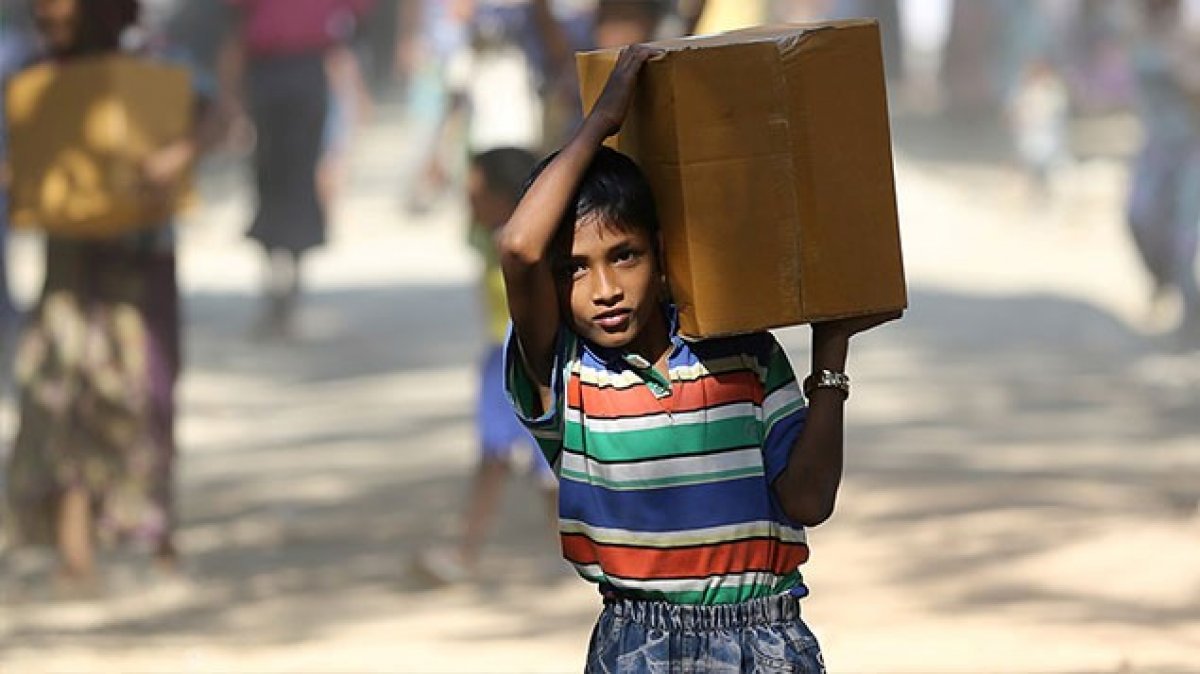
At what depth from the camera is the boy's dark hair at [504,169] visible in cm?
729

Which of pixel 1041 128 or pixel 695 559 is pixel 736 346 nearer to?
pixel 695 559

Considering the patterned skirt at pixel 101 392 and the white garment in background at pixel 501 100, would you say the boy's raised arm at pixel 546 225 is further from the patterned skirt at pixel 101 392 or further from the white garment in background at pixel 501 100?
the white garment in background at pixel 501 100

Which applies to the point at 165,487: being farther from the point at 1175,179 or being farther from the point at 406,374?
the point at 1175,179

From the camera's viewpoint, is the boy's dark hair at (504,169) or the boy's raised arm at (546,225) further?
the boy's dark hair at (504,169)

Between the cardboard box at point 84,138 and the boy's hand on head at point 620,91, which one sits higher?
the cardboard box at point 84,138

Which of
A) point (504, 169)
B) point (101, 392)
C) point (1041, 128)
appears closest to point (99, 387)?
point (101, 392)

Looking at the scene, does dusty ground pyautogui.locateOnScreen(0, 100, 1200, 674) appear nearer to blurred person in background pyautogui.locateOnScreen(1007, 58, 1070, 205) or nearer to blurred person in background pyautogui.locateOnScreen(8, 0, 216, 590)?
blurred person in background pyautogui.locateOnScreen(8, 0, 216, 590)

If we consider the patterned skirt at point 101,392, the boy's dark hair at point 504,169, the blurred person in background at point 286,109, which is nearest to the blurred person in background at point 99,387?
the patterned skirt at point 101,392

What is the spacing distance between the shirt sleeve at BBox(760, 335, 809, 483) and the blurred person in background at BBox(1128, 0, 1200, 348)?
9.84m

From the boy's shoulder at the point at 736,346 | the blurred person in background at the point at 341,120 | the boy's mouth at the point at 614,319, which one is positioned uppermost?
the blurred person in background at the point at 341,120

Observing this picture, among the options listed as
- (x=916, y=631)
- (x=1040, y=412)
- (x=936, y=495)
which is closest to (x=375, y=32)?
(x=1040, y=412)

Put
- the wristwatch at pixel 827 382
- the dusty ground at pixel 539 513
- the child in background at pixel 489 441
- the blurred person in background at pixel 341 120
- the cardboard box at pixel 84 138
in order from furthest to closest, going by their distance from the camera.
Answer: the blurred person in background at pixel 341 120, the child in background at pixel 489 441, the cardboard box at pixel 84 138, the dusty ground at pixel 539 513, the wristwatch at pixel 827 382

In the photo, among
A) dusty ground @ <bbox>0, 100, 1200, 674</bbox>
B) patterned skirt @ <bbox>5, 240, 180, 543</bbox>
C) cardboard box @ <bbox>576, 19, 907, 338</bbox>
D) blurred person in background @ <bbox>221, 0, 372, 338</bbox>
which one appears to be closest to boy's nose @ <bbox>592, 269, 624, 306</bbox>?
cardboard box @ <bbox>576, 19, 907, 338</bbox>

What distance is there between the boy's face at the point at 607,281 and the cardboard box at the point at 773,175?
0.22 feet
